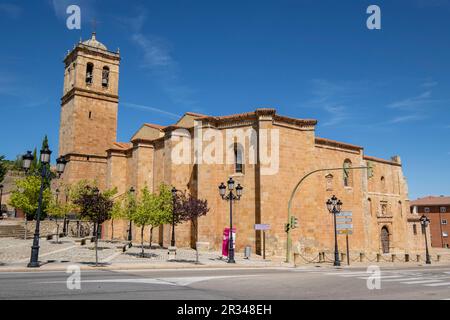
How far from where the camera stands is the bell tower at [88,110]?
39.5m

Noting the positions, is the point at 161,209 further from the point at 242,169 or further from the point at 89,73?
the point at 89,73

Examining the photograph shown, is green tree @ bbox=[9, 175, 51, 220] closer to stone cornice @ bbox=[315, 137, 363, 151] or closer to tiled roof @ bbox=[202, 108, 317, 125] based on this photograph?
tiled roof @ bbox=[202, 108, 317, 125]

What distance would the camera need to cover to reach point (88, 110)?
40.8 meters

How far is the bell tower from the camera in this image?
129 feet

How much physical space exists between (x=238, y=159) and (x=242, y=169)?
Answer: 895mm

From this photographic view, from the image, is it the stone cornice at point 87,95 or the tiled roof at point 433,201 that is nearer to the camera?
the stone cornice at point 87,95

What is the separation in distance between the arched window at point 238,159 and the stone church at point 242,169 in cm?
8

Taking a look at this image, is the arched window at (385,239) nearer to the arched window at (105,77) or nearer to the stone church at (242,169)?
the stone church at (242,169)

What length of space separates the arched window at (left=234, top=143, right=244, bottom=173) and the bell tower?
18783 mm

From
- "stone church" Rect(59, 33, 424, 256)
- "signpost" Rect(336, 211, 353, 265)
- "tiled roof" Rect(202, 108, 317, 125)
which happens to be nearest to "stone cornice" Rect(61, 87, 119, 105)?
"stone church" Rect(59, 33, 424, 256)

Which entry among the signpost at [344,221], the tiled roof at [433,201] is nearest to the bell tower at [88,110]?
the signpost at [344,221]

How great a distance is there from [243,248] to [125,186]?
55.7 feet
